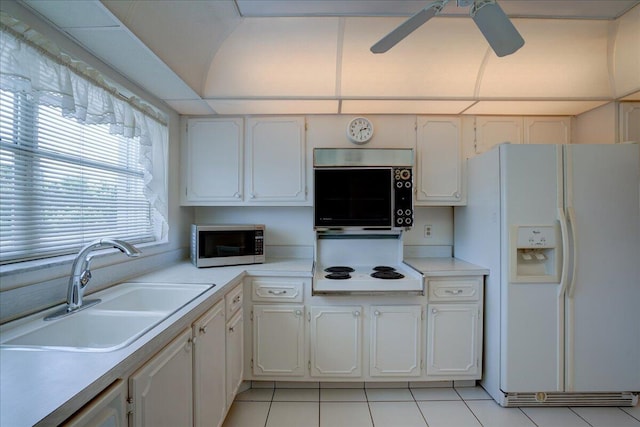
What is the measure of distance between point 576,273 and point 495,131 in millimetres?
1271

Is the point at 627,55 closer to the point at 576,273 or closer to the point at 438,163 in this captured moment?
the point at 438,163

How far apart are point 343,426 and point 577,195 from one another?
2.15 metres

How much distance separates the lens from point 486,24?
1.17 meters

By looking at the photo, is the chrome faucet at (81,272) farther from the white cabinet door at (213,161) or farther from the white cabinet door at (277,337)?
the white cabinet door at (213,161)

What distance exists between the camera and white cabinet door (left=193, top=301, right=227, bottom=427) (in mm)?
1264

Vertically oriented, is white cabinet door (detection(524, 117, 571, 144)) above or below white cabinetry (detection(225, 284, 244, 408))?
above

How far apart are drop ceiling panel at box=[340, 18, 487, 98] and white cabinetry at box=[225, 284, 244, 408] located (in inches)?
66.4

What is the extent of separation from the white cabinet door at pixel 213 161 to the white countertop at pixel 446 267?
63.5 inches

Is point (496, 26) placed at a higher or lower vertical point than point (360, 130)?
higher

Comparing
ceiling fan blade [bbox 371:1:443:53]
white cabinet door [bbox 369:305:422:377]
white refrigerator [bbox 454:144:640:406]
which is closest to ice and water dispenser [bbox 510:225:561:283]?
white refrigerator [bbox 454:144:640:406]

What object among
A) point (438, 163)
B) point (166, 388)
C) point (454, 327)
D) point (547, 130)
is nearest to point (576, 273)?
point (454, 327)

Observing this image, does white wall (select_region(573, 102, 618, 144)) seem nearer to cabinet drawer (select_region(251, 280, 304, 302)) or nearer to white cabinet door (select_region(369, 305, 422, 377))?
white cabinet door (select_region(369, 305, 422, 377))

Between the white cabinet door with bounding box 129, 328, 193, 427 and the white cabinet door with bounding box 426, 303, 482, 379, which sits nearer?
the white cabinet door with bounding box 129, 328, 193, 427

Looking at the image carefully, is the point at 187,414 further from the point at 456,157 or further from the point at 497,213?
the point at 456,157
